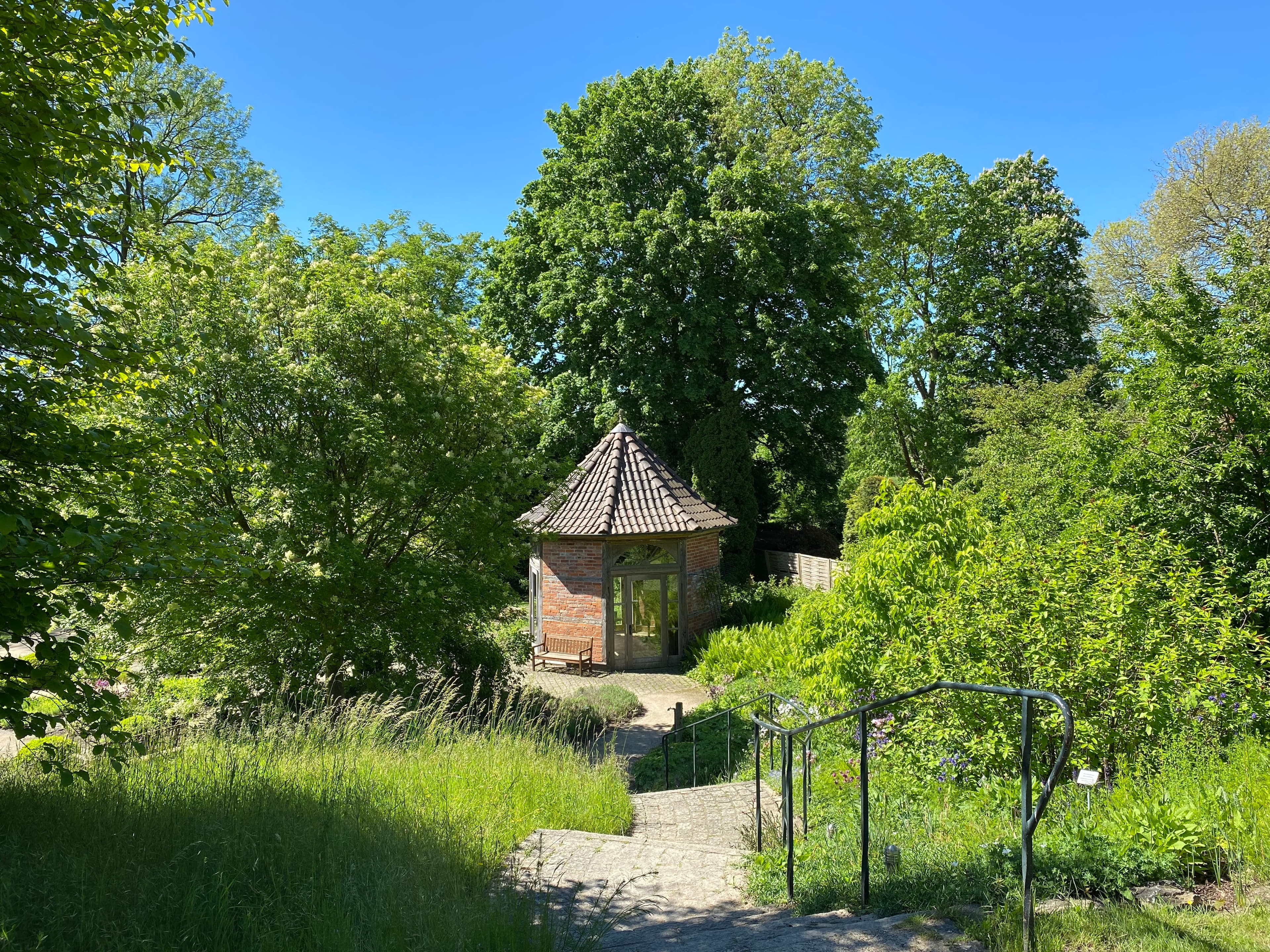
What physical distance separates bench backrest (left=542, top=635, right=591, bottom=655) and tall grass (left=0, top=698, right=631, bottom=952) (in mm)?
12477

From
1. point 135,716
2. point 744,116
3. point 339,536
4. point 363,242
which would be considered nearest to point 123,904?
point 135,716

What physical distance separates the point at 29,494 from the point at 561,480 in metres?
8.39

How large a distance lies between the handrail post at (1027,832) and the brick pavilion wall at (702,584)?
16916 millimetres

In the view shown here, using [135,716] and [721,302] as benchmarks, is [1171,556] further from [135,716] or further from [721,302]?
[721,302]

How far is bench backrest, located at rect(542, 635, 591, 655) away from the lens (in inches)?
788

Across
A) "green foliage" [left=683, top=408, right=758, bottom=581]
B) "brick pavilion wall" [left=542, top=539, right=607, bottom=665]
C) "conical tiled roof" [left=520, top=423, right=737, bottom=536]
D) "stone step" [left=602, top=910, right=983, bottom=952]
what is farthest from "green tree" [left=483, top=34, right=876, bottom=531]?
"stone step" [left=602, top=910, right=983, bottom=952]

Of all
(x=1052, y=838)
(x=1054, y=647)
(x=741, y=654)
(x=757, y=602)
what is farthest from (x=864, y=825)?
(x=757, y=602)

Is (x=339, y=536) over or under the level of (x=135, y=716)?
over

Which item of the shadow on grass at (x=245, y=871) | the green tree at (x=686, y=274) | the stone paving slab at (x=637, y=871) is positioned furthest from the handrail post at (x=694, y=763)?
the green tree at (x=686, y=274)

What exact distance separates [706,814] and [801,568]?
64.5 feet

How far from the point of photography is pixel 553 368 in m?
26.8

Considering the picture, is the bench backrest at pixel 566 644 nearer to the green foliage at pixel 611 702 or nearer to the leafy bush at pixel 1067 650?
the green foliage at pixel 611 702

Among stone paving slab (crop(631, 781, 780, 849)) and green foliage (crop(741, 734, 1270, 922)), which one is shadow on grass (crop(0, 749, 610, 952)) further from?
stone paving slab (crop(631, 781, 780, 849))

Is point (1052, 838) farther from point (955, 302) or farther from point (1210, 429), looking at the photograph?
point (955, 302)
